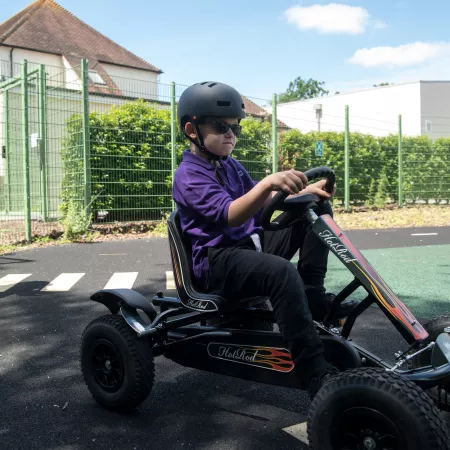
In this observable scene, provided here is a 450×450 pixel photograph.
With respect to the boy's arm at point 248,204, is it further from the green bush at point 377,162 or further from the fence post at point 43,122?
the green bush at point 377,162

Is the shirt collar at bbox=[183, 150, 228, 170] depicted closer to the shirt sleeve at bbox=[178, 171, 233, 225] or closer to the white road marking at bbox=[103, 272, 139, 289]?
the shirt sleeve at bbox=[178, 171, 233, 225]

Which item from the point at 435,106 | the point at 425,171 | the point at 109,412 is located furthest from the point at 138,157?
the point at 435,106

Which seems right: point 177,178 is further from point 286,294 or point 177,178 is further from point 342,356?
Answer: point 342,356

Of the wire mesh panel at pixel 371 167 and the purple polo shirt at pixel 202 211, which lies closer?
the purple polo shirt at pixel 202 211

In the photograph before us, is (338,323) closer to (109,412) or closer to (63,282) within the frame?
(109,412)

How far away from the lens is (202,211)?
2.48 metres

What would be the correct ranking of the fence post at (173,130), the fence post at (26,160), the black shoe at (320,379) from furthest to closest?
the fence post at (173,130) < the fence post at (26,160) < the black shoe at (320,379)

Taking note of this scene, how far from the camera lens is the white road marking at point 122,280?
5.81 m

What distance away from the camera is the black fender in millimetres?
2824

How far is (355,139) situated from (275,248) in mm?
14456

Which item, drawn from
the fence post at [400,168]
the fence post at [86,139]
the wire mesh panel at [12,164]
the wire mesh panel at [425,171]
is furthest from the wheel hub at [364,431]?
the wire mesh panel at [425,171]

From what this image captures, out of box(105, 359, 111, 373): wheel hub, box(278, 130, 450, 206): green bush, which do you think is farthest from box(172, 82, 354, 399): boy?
box(278, 130, 450, 206): green bush

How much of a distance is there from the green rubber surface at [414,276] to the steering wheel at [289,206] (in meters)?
2.24

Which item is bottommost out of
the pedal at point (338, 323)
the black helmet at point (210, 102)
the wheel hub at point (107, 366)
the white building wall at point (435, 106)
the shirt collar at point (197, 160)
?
the wheel hub at point (107, 366)
